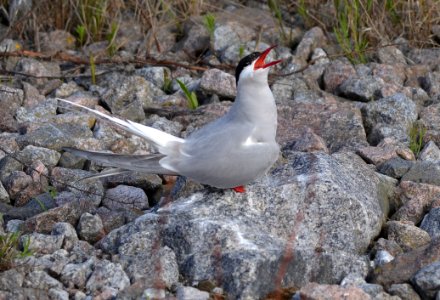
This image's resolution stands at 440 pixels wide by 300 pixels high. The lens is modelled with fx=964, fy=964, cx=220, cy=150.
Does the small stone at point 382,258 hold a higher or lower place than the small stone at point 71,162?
higher

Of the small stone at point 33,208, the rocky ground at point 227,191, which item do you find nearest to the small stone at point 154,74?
the rocky ground at point 227,191

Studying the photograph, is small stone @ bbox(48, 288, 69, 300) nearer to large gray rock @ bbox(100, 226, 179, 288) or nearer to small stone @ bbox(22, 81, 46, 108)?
large gray rock @ bbox(100, 226, 179, 288)

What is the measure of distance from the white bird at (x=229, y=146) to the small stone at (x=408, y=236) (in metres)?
0.62

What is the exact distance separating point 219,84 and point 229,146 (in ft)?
5.89

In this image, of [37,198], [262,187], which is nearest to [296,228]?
[262,187]

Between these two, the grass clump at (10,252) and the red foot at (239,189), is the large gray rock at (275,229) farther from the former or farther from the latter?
the grass clump at (10,252)

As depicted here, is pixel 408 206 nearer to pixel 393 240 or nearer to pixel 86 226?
pixel 393 240

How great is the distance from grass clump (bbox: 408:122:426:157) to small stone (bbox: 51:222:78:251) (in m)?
2.03

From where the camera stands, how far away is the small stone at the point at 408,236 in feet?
13.6

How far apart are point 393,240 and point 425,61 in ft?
8.54

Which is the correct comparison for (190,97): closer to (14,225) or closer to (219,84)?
(219,84)

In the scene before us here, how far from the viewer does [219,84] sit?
19.4 feet

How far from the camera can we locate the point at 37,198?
4613 mm

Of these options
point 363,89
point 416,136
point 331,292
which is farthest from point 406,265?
point 363,89
